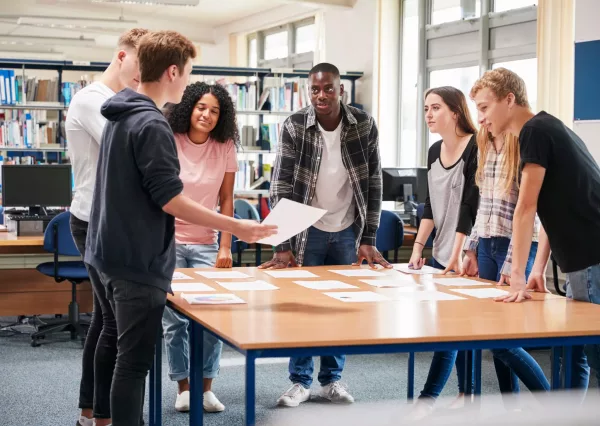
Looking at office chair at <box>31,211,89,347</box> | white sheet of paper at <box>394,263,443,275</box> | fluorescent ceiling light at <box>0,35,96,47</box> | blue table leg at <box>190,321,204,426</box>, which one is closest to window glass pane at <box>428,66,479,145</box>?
office chair at <box>31,211,89,347</box>

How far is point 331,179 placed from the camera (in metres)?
3.47

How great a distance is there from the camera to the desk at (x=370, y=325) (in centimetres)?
196

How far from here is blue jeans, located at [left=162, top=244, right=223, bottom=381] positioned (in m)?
3.47

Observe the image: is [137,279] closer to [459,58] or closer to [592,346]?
[592,346]

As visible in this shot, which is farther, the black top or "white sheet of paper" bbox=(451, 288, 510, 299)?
"white sheet of paper" bbox=(451, 288, 510, 299)

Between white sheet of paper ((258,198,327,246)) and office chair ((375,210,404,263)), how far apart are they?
9.00 ft

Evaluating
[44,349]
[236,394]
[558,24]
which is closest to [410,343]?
[236,394]

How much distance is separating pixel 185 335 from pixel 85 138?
3.82ft

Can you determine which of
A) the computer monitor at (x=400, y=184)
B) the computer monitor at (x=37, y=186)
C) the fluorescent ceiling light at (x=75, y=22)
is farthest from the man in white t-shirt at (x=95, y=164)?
the fluorescent ceiling light at (x=75, y=22)

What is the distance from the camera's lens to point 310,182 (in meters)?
3.46

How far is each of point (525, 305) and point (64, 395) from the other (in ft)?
8.14

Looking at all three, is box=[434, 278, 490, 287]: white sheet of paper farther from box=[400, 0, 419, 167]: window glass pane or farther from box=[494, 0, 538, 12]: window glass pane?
box=[400, 0, 419, 167]: window glass pane

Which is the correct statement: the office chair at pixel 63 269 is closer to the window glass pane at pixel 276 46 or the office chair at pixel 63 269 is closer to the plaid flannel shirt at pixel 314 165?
the plaid flannel shirt at pixel 314 165

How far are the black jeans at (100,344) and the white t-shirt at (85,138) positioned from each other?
0.34ft
